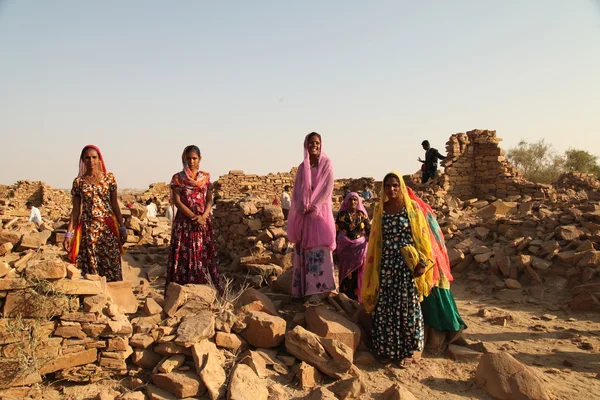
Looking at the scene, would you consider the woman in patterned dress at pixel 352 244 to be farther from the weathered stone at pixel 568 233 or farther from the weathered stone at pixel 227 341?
the weathered stone at pixel 568 233

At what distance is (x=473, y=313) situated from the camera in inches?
226

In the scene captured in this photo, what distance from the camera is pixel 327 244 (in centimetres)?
441

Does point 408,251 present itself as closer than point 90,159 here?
Yes

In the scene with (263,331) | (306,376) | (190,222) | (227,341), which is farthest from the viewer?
(190,222)

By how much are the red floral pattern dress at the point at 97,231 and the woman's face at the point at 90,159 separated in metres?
0.14

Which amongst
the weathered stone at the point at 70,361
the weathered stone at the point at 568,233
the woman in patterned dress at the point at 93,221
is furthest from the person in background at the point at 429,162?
the weathered stone at the point at 70,361

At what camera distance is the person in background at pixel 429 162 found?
13.1 m

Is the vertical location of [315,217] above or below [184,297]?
above

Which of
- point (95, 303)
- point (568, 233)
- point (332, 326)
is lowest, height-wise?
point (332, 326)

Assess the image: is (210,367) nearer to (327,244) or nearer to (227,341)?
(227,341)

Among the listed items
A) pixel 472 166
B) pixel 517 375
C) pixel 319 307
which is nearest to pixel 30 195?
pixel 472 166

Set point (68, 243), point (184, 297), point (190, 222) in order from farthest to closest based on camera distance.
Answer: point (190, 222) < point (68, 243) < point (184, 297)

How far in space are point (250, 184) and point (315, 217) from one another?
13.7 meters

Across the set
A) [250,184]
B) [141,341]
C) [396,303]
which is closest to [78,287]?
[141,341]
